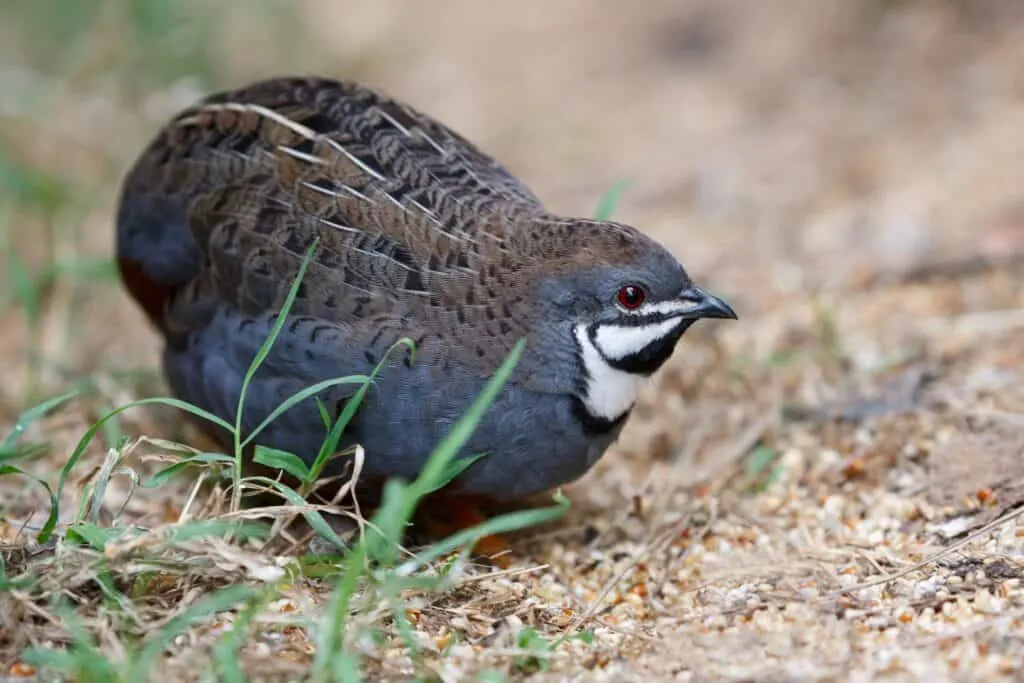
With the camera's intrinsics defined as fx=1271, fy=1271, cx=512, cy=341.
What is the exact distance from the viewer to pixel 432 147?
3.75 metres

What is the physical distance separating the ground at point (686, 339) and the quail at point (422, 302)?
0.35 metres

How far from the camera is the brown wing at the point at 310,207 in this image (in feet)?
11.4

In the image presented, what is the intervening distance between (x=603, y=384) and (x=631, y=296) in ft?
0.87

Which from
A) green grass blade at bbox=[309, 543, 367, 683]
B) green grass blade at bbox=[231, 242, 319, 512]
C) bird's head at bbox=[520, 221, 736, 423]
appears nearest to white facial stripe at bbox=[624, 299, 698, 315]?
bird's head at bbox=[520, 221, 736, 423]

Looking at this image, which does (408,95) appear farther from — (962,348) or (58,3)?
(962,348)

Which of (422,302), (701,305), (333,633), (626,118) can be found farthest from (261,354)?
(626,118)

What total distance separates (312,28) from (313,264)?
4.74 meters

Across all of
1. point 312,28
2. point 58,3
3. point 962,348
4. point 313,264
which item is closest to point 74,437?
point 313,264

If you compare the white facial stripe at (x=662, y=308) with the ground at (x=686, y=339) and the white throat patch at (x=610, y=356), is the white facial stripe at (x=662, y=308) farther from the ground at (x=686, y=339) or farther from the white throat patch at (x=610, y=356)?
the ground at (x=686, y=339)

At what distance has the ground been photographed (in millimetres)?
2955

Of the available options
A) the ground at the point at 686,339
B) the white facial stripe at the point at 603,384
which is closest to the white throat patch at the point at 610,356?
the white facial stripe at the point at 603,384

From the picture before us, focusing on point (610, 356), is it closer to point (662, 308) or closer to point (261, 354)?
point (662, 308)

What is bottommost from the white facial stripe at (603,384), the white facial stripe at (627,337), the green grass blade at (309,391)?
the green grass blade at (309,391)

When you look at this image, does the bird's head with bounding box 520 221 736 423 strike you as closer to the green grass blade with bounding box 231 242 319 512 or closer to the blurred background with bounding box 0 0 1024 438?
the green grass blade with bounding box 231 242 319 512
